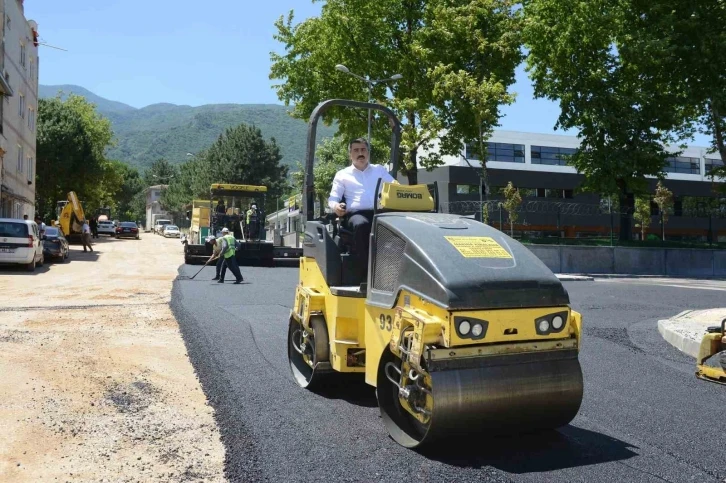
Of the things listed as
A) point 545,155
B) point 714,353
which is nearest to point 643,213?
point 545,155

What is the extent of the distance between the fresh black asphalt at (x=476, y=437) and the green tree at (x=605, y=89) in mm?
21742

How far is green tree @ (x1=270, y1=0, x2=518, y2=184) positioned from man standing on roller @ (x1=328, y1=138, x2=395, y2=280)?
948 inches

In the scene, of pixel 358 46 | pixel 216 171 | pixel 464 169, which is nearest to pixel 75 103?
pixel 216 171

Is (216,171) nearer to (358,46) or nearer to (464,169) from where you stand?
(464,169)

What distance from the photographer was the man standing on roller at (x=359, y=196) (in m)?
5.71

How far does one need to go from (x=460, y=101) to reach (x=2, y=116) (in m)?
24.4

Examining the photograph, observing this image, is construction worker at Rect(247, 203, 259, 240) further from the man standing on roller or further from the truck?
the man standing on roller

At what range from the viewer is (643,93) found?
94.6 feet

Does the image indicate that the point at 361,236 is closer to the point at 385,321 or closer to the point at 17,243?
the point at 385,321

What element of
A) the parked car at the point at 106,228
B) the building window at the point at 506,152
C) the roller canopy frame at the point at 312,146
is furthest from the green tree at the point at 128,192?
the roller canopy frame at the point at 312,146

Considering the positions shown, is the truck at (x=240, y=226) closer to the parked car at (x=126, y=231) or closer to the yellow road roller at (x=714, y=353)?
the yellow road roller at (x=714, y=353)

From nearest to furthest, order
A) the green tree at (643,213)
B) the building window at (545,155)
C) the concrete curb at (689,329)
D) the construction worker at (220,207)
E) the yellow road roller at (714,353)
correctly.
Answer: the yellow road roller at (714,353) → the concrete curb at (689,329) → the construction worker at (220,207) → the green tree at (643,213) → the building window at (545,155)

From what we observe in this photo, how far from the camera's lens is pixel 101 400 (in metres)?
6.09

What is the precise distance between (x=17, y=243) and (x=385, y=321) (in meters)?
19.9
